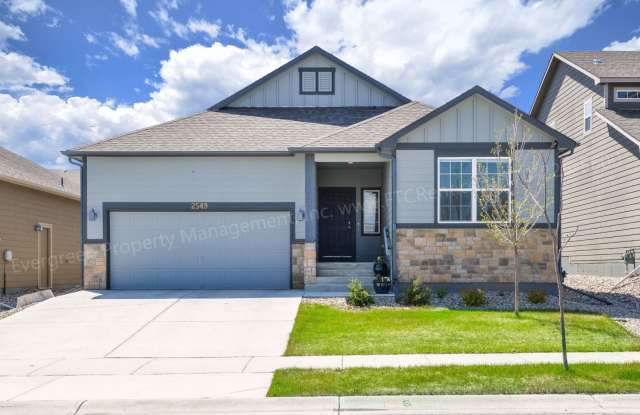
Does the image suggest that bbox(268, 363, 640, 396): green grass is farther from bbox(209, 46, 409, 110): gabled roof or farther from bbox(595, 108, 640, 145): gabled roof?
bbox(209, 46, 409, 110): gabled roof

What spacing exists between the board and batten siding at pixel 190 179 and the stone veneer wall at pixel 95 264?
0.53 metres

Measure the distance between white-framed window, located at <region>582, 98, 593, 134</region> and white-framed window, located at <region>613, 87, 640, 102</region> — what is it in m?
0.99

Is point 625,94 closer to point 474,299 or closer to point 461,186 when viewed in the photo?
point 461,186

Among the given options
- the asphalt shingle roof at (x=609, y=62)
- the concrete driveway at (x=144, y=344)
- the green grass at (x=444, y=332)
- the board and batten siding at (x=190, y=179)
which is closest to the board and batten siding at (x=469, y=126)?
Answer: the board and batten siding at (x=190, y=179)

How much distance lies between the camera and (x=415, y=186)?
471 inches

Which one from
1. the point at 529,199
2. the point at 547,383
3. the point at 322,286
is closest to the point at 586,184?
the point at 529,199

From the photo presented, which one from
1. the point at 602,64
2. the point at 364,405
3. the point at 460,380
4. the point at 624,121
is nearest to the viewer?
the point at 364,405

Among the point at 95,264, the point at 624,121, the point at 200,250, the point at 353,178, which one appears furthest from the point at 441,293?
the point at 95,264

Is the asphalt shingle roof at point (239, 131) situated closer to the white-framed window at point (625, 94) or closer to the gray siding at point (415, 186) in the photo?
the gray siding at point (415, 186)

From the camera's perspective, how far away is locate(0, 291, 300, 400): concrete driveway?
584cm

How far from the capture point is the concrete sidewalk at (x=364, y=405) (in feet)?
16.3

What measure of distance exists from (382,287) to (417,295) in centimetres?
111

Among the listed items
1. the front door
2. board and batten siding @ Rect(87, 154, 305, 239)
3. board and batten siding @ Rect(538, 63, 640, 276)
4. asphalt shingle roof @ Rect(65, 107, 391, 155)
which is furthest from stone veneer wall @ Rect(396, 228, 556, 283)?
asphalt shingle roof @ Rect(65, 107, 391, 155)

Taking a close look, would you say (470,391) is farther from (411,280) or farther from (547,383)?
(411,280)
